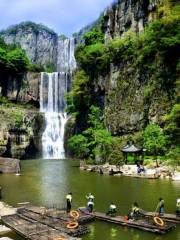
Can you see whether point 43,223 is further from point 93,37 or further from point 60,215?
point 93,37

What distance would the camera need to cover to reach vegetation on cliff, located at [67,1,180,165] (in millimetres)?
56688

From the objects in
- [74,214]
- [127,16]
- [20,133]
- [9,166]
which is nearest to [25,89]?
[20,133]

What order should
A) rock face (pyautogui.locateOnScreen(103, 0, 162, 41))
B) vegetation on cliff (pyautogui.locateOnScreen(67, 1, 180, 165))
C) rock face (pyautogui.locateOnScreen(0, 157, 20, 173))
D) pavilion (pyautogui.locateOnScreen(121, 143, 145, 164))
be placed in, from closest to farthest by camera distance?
rock face (pyautogui.locateOnScreen(0, 157, 20, 173))
pavilion (pyautogui.locateOnScreen(121, 143, 145, 164))
vegetation on cliff (pyautogui.locateOnScreen(67, 1, 180, 165))
rock face (pyautogui.locateOnScreen(103, 0, 162, 41))

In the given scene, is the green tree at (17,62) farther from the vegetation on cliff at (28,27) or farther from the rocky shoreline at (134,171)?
the vegetation on cliff at (28,27)

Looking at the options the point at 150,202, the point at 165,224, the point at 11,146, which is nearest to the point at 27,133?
the point at 11,146

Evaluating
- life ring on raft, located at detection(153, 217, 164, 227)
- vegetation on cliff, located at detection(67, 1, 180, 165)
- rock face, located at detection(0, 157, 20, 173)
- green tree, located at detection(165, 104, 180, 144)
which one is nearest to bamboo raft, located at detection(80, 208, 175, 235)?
life ring on raft, located at detection(153, 217, 164, 227)

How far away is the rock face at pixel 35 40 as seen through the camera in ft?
454

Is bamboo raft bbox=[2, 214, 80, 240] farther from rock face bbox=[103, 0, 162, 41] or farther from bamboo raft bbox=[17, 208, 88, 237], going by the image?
rock face bbox=[103, 0, 162, 41]

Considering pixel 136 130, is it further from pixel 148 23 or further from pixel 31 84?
pixel 31 84

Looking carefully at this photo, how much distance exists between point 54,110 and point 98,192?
5310 centimetres

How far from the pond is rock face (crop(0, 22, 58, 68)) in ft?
301

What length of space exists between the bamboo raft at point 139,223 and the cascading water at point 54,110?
5438 cm

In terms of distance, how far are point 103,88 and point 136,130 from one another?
13.6 meters

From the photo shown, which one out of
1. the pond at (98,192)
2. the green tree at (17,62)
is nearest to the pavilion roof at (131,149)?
the pond at (98,192)
